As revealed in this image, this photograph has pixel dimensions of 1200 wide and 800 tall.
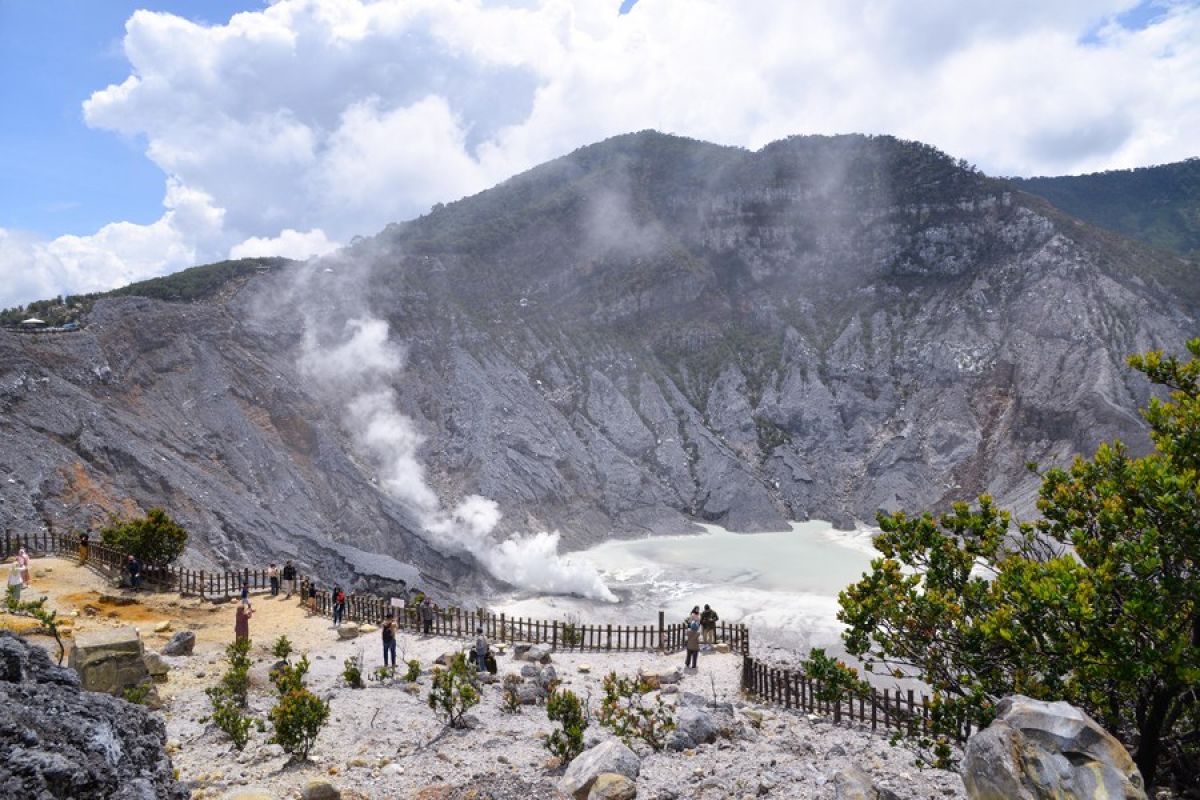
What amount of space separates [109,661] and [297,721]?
4040mm

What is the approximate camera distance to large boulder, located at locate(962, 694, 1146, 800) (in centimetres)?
596

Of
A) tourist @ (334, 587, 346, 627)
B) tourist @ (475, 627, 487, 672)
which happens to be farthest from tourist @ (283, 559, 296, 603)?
tourist @ (475, 627, 487, 672)

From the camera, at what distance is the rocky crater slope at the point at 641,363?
1526 inches

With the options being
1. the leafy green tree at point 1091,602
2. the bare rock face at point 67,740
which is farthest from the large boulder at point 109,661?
the leafy green tree at point 1091,602

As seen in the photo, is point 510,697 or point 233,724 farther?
point 510,697

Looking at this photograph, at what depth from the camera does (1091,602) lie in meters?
6.58

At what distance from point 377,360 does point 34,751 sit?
177 ft

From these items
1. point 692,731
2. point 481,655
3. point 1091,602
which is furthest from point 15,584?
point 1091,602

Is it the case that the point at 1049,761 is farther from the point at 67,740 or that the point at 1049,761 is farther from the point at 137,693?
the point at 137,693

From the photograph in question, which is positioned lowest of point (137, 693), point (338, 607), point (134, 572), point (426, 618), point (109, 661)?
point (426, 618)

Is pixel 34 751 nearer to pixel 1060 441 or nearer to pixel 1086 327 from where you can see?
pixel 1060 441

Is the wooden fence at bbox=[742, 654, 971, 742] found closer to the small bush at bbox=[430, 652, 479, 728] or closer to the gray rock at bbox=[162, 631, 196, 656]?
the small bush at bbox=[430, 652, 479, 728]

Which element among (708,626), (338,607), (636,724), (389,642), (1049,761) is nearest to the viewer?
(1049,761)

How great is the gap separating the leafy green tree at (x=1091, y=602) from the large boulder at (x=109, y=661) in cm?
1164
